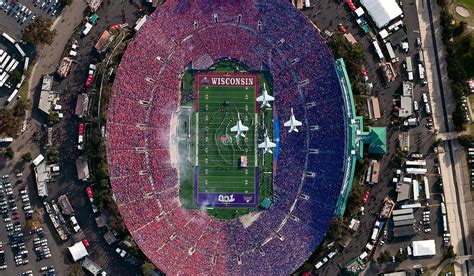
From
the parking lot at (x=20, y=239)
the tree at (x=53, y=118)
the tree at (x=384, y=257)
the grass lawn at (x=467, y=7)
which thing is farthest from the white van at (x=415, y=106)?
the parking lot at (x=20, y=239)

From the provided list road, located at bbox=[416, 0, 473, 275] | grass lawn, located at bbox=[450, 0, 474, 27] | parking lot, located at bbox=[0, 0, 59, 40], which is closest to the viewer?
road, located at bbox=[416, 0, 473, 275]

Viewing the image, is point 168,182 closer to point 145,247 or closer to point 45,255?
point 145,247

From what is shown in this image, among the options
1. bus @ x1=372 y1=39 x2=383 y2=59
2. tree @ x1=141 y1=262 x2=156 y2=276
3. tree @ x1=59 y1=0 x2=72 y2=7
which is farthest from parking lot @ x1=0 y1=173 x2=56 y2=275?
bus @ x1=372 y1=39 x2=383 y2=59

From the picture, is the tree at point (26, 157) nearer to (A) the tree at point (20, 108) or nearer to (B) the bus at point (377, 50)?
(A) the tree at point (20, 108)

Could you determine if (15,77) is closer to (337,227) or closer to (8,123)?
(8,123)

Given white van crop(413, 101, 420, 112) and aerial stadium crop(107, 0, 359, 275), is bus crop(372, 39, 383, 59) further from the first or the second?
white van crop(413, 101, 420, 112)
